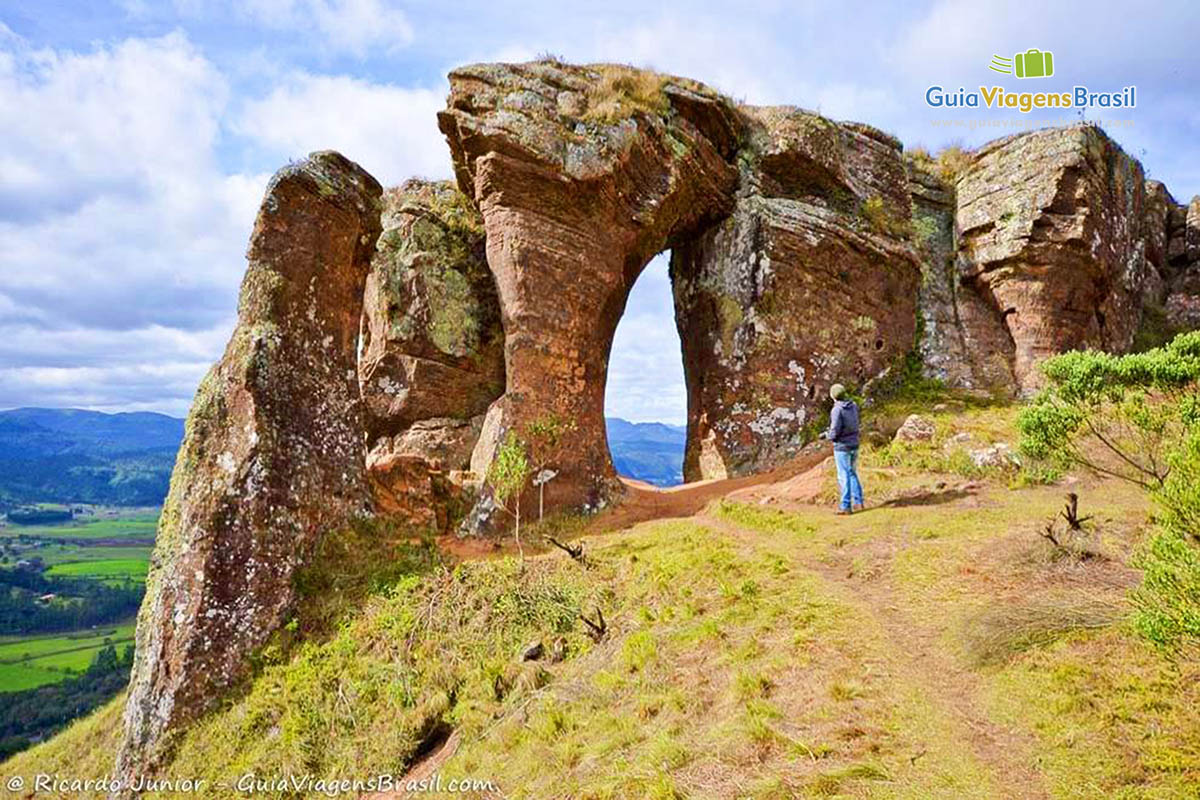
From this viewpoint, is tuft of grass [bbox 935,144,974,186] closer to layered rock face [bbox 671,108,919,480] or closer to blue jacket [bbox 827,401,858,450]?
layered rock face [bbox 671,108,919,480]

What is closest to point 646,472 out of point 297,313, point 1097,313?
point 1097,313

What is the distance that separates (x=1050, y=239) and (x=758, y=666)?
2198cm

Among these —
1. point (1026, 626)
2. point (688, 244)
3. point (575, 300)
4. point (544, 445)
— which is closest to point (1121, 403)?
point (1026, 626)

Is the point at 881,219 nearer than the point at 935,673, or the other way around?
the point at 935,673

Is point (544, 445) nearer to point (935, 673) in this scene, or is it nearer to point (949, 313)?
point (935, 673)

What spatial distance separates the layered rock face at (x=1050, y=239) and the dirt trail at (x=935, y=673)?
16996mm

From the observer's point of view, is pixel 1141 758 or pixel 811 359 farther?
pixel 811 359

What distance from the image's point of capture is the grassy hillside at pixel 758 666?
5238 millimetres

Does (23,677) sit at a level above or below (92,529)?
above

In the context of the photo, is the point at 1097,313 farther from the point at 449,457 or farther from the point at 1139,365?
the point at 449,457

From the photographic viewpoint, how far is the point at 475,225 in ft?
72.7

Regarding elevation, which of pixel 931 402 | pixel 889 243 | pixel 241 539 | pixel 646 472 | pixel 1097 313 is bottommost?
pixel 646 472

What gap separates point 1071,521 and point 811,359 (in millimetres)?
13443

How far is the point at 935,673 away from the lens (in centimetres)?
650
